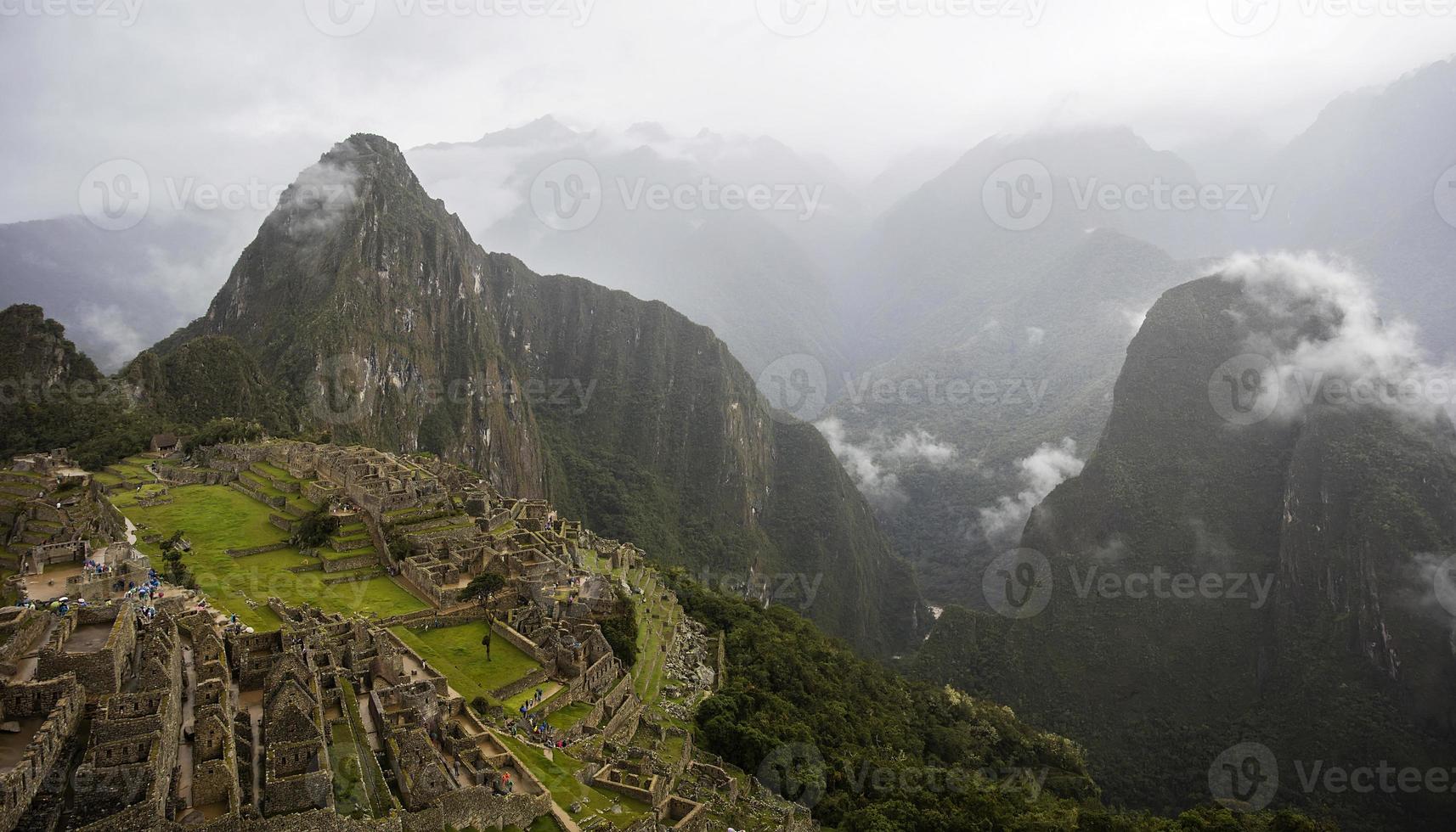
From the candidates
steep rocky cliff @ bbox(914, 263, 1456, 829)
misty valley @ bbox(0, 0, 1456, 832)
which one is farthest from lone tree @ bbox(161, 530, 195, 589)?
steep rocky cliff @ bbox(914, 263, 1456, 829)

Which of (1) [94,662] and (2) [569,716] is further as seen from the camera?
(2) [569,716]

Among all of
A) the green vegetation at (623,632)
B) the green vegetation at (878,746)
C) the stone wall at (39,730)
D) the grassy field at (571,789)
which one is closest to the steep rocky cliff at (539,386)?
the green vegetation at (878,746)

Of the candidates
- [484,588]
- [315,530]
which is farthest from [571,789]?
[315,530]

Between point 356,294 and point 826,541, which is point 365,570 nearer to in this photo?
point 356,294

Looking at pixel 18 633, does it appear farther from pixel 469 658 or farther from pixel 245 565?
pixel 245 565

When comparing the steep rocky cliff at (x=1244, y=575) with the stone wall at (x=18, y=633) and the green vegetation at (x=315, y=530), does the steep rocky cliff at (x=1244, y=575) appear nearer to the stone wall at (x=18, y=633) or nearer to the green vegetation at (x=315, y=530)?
the green vegetation at (x=315, y=530)

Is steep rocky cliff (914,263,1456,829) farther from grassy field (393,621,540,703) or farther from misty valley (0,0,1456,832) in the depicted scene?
grassy field (393,621,540,703)
